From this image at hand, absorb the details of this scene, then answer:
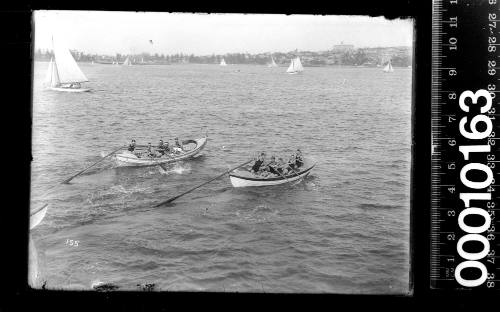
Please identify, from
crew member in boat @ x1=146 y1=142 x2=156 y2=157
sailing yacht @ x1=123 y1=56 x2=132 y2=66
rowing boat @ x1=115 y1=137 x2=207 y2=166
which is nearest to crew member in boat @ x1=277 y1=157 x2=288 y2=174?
rowing boat @ x1=115 y1=137 x2=207 y2=166

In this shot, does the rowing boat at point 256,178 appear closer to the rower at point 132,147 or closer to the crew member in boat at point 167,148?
the crew member in boat at point 167,148

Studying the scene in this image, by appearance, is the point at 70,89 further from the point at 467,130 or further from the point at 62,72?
the point at 467,130

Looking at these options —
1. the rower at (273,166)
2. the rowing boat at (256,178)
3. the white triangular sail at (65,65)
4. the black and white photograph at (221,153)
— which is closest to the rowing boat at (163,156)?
the black and white photograph at (221,153)

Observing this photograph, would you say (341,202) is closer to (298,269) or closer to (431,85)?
(298,269)

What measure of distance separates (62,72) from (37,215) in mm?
691

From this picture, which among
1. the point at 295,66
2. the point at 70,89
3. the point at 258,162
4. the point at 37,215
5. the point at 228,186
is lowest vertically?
the point at 37,215

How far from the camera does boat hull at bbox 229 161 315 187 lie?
2.22 m

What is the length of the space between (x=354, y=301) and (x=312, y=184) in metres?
0.59

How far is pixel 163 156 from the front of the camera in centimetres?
228

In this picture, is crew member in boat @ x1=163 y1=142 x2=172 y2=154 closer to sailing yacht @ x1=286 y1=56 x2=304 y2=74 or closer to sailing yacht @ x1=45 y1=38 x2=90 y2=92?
sailing yacht @ x1=45 y1=38 x2=90 y2=92

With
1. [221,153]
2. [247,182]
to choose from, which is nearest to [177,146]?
[221,153]

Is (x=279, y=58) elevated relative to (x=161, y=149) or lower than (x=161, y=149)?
elevated

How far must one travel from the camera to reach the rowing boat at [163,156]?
7.38ft

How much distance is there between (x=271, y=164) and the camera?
2.26m
